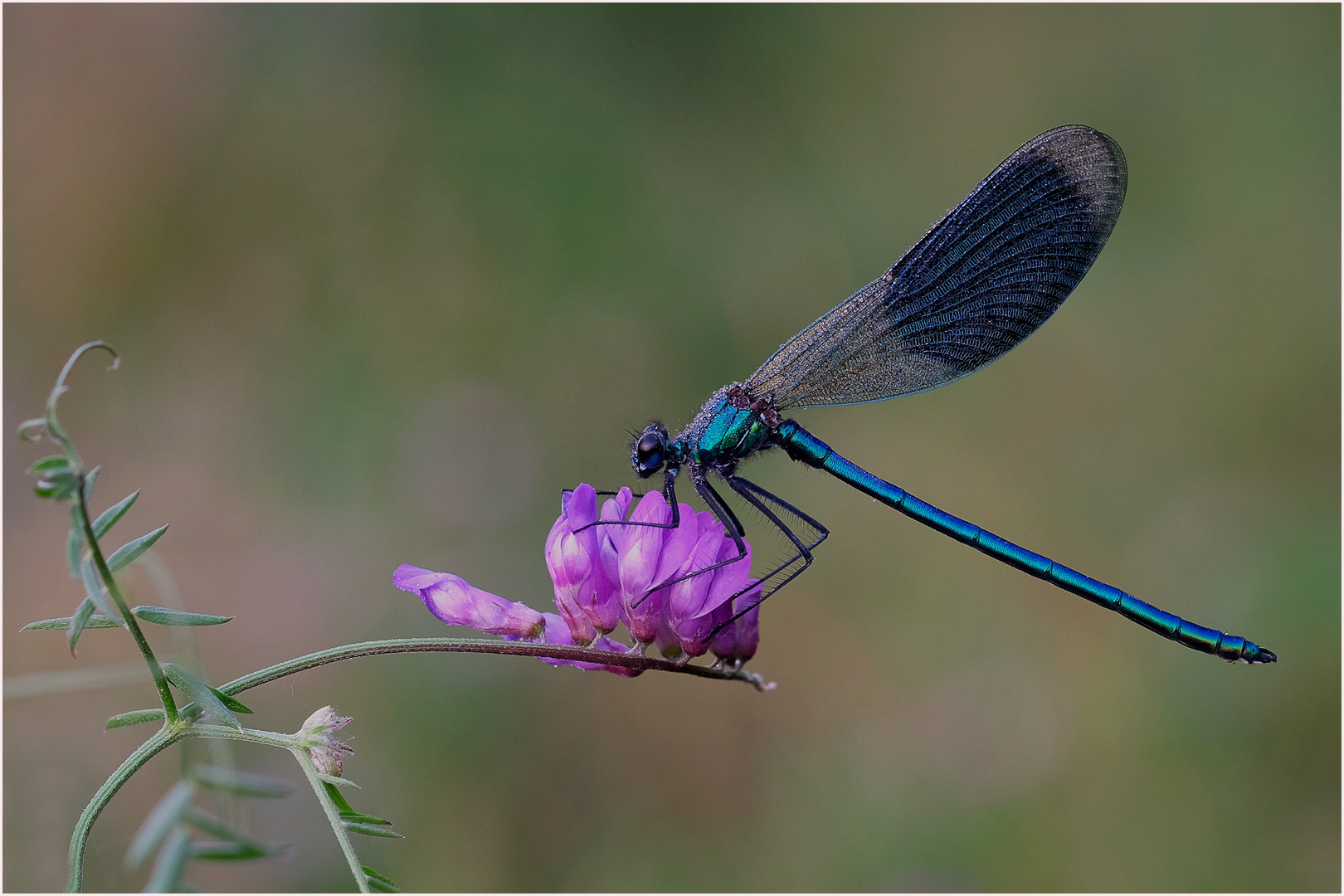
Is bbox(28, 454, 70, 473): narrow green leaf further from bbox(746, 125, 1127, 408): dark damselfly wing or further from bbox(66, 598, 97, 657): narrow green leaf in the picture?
bbox(746, 125, 1127, 408): dark damselfly wing

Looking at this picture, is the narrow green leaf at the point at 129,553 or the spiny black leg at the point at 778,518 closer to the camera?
the narrow green leaf at the point at 129,553

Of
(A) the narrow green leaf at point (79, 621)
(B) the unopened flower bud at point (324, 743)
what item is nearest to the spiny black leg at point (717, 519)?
(B) the unopened flower bud at point (324, 743)

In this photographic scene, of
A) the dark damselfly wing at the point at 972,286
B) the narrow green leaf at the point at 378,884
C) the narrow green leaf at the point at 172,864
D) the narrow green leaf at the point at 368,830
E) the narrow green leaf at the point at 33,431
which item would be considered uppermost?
the dark damselfly wing at the point at 972,286

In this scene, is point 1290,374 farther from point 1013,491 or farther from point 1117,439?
point 1013,491

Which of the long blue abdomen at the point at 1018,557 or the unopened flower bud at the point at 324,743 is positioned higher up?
the long blue abdomen at the point at 1018,557

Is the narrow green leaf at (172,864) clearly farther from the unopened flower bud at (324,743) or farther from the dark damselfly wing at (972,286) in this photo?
the dark damselfly wing at (972,286)

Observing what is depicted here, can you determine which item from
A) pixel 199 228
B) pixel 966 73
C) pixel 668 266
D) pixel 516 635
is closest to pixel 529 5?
pixel 668 266

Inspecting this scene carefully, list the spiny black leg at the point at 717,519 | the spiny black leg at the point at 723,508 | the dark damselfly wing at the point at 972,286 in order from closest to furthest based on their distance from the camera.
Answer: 1. the spiny black leg at the point at 717,519
2. the spiny black leg at the point at 723,508
3. the dark damselfly wing at the point at 972,286
